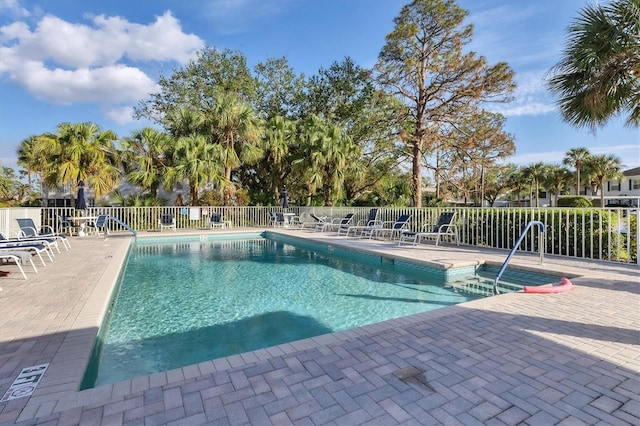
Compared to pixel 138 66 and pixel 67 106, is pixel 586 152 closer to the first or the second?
pixel 138 66

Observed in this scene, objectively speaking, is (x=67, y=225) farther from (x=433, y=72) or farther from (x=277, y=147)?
(x=433, y=72)

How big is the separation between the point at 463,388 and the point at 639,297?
400 cm

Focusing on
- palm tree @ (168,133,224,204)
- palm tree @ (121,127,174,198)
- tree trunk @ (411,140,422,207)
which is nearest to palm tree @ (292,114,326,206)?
palm tree @ (168,133,224,204)

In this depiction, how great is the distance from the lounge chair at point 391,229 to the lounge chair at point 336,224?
1.45 meters

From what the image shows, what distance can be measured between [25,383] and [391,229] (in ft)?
32.1

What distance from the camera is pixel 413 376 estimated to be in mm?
2549

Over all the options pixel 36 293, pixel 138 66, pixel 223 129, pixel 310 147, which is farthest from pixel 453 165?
pixel 138 66

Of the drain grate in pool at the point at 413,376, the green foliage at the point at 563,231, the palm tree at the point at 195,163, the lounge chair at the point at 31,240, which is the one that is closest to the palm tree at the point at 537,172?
the green foliage at the point at 563,231

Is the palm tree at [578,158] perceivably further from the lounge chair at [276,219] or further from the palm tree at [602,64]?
the palm tree at [602,64]

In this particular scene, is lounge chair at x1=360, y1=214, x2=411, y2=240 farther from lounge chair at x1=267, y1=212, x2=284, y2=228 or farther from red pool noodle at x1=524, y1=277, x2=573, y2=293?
lounge chair at x1=267, y1=212, x2=284, y2=228

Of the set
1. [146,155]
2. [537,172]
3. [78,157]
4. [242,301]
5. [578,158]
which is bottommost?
[242,301]

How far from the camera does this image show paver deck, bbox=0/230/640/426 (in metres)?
2.08

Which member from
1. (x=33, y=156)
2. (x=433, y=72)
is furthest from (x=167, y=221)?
(x=433, y=72)

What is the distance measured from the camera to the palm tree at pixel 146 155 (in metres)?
16.3
